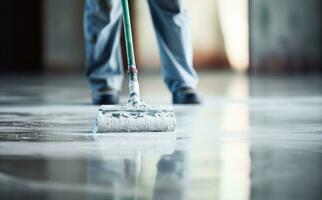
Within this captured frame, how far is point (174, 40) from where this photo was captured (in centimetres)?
281

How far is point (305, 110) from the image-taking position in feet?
8.34

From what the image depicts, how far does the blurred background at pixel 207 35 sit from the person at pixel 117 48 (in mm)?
3590

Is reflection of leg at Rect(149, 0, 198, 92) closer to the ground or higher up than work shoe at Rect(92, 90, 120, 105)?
higher up

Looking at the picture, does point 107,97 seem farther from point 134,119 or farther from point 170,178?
point 170,178

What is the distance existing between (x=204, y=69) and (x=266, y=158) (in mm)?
5421

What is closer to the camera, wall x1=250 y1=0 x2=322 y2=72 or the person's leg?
the person's leg

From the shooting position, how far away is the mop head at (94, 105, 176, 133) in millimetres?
1862

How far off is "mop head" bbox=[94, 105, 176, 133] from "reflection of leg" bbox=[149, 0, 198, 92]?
3.04ft

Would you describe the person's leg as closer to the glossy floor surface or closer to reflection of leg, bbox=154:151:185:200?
the glossy floor surface

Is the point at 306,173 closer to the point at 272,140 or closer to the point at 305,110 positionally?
the point at 272,140

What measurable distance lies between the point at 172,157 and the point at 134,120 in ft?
1.27

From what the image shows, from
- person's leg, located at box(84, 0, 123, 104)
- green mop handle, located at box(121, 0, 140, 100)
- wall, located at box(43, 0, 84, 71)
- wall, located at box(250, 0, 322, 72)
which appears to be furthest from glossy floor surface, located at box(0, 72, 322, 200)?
wall, located at box(43, 0, 84, 71)

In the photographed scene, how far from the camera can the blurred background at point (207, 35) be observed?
634cm

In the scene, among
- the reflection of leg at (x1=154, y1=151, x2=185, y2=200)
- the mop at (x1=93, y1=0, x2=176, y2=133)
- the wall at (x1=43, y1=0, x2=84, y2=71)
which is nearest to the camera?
the reflection of leg at (x1=154, y1=151, x2=185, y2=200)
